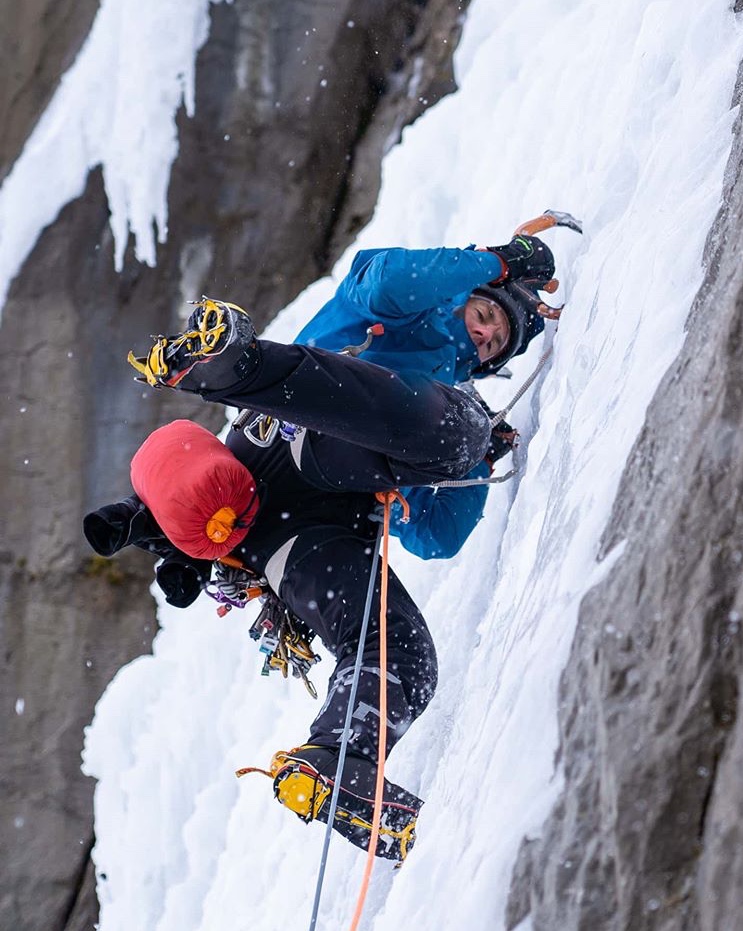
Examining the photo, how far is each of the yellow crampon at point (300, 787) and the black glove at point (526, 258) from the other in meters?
1.38

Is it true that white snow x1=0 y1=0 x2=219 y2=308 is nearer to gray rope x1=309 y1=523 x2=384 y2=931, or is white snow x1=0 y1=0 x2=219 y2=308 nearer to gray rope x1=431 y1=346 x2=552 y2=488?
gray rope x1=431 y1=346 x2=552 y2=488

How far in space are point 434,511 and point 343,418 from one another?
760mm

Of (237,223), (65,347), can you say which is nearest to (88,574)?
(65,347)

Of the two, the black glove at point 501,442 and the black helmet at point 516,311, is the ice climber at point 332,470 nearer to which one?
the black helmet at point 516,311

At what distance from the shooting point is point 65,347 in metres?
5.88

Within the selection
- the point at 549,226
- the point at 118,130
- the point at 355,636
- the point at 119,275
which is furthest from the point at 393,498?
the point at 118,130

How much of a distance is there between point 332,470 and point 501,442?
0.69 metres

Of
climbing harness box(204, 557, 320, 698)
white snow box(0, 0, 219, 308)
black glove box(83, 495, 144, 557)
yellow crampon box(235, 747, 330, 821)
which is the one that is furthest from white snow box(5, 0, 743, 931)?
black glove box(83, 495, 144, 557)

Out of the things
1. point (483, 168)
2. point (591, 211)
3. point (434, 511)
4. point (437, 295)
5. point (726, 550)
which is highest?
point (483, 168)

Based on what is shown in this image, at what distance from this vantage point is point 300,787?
182cm

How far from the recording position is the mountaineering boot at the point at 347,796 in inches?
71.9

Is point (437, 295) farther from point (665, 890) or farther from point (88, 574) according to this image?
point (88, 574)

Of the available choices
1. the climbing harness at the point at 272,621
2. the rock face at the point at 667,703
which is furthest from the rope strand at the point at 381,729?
the rock face at the point at 667,703

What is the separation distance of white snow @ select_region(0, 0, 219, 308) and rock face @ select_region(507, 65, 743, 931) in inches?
192
